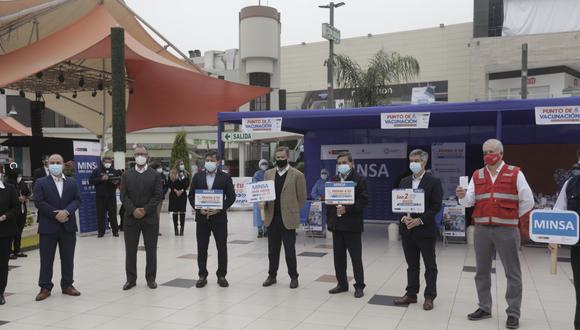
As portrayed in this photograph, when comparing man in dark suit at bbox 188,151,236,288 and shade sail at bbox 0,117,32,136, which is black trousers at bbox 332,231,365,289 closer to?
man in dark suit at bbox 188,151,236,288

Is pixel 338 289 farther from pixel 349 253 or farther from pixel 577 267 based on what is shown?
pixel 577 267

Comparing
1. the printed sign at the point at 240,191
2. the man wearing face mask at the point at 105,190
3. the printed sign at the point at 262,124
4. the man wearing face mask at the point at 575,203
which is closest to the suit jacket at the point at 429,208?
the man wearing face mask at the point at 575,203

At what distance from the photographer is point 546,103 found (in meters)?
8.34

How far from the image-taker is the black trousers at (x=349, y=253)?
617 cm

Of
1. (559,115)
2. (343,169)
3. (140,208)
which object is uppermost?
(559,115)

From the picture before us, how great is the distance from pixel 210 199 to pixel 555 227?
4041 millimetres

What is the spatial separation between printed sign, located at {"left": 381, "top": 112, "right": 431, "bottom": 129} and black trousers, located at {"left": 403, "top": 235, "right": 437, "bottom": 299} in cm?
380

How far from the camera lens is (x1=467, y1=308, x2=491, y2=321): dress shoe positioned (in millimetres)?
5238

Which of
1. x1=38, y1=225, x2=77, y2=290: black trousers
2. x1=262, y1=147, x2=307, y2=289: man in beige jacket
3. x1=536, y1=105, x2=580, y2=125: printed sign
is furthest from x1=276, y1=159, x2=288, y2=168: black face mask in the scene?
x1=536, y1=105, x2=580, y2=125: printed sign

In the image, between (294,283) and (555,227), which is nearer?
(555,227)

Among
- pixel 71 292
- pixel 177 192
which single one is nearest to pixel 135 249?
pixel 71 292

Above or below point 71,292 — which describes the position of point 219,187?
above

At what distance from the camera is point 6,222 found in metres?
5.84

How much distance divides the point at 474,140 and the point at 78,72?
450 inches
